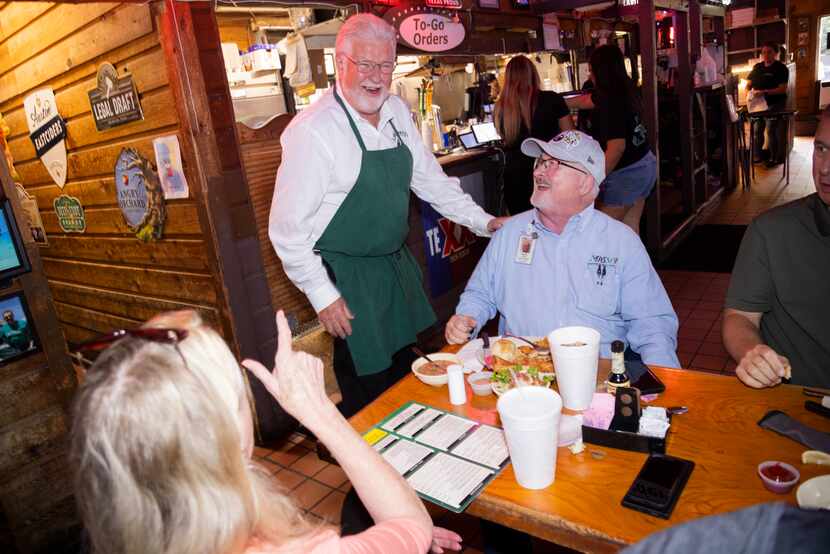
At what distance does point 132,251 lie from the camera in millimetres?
4102

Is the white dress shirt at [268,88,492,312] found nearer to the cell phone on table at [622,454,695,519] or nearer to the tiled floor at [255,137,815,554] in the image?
the tiled floor at [255,137,815,554]

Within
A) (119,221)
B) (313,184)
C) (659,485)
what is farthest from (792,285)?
(119,221)

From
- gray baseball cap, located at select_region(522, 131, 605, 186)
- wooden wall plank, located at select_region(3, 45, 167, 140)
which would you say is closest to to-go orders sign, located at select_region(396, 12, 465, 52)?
wooden wall plank, located at select_region(3, 45, 167, 140)

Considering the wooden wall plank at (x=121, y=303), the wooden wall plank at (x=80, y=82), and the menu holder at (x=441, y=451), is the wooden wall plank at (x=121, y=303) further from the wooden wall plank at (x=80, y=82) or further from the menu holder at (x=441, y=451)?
the menu holder at (x=441, y=451)

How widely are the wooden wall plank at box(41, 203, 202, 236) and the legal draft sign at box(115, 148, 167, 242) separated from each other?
9 cm

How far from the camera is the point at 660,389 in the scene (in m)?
1.67

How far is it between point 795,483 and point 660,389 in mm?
463

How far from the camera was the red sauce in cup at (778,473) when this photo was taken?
1245mm

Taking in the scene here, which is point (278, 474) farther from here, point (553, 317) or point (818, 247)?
point (818, 247)

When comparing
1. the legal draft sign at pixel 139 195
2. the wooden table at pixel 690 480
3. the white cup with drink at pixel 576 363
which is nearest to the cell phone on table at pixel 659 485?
the wooden table at pixel 690 480

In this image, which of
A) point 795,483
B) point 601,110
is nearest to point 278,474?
point 795,483

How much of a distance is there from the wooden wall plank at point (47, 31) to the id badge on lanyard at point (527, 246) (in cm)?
276

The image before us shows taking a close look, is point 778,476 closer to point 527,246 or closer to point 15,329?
point 527,246

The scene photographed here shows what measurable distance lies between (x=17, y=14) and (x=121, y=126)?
1.83 meters
